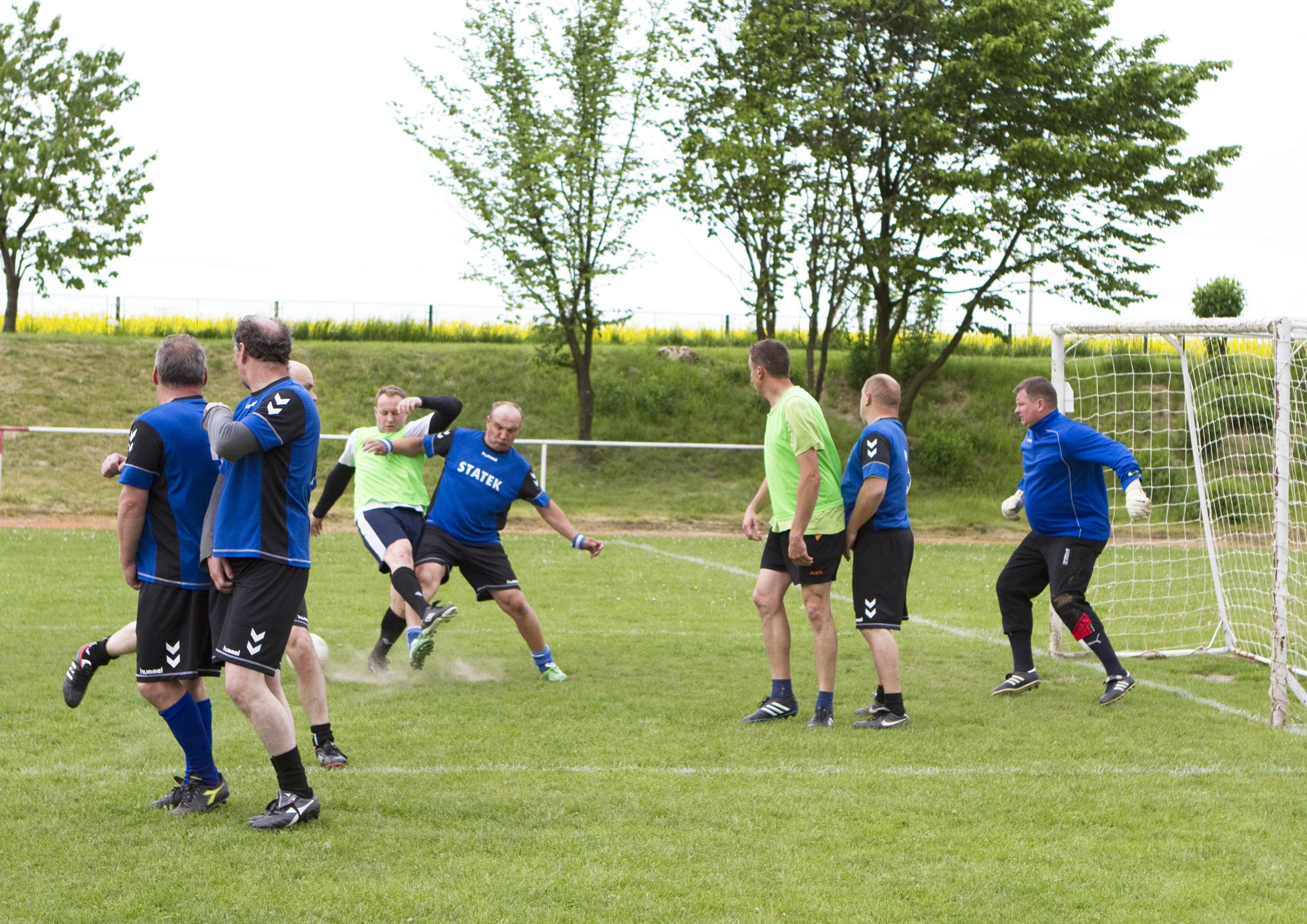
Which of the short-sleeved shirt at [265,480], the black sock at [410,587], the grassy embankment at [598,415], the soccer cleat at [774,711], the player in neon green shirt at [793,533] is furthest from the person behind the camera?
the grassy embankment at [598,415]

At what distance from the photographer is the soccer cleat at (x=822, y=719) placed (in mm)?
6801

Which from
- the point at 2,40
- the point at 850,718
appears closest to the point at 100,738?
the point at 850,718

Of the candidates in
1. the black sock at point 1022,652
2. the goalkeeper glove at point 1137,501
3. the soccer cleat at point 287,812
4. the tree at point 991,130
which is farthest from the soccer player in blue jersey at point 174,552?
the tree at point 991,130

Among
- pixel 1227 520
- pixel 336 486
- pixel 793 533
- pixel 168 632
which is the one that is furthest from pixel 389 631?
pixel 1227 520

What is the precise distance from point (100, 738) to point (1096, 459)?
18.8 feet

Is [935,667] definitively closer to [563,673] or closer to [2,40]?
[563,673]

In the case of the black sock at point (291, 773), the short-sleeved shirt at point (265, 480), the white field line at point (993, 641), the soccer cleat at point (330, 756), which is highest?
the short-sleeved shirt at point (265, 480)

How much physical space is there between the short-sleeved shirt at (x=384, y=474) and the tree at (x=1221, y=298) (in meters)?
22.9

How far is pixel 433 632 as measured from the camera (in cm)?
719

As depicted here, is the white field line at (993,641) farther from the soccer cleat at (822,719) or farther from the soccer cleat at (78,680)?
the soccer cleat at (78,680)

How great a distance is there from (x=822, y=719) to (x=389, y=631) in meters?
3.07

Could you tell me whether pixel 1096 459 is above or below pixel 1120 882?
above

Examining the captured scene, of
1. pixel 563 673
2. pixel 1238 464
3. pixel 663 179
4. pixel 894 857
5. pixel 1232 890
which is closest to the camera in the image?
pixel 1232 890

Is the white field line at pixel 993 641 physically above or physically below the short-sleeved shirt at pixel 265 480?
below
